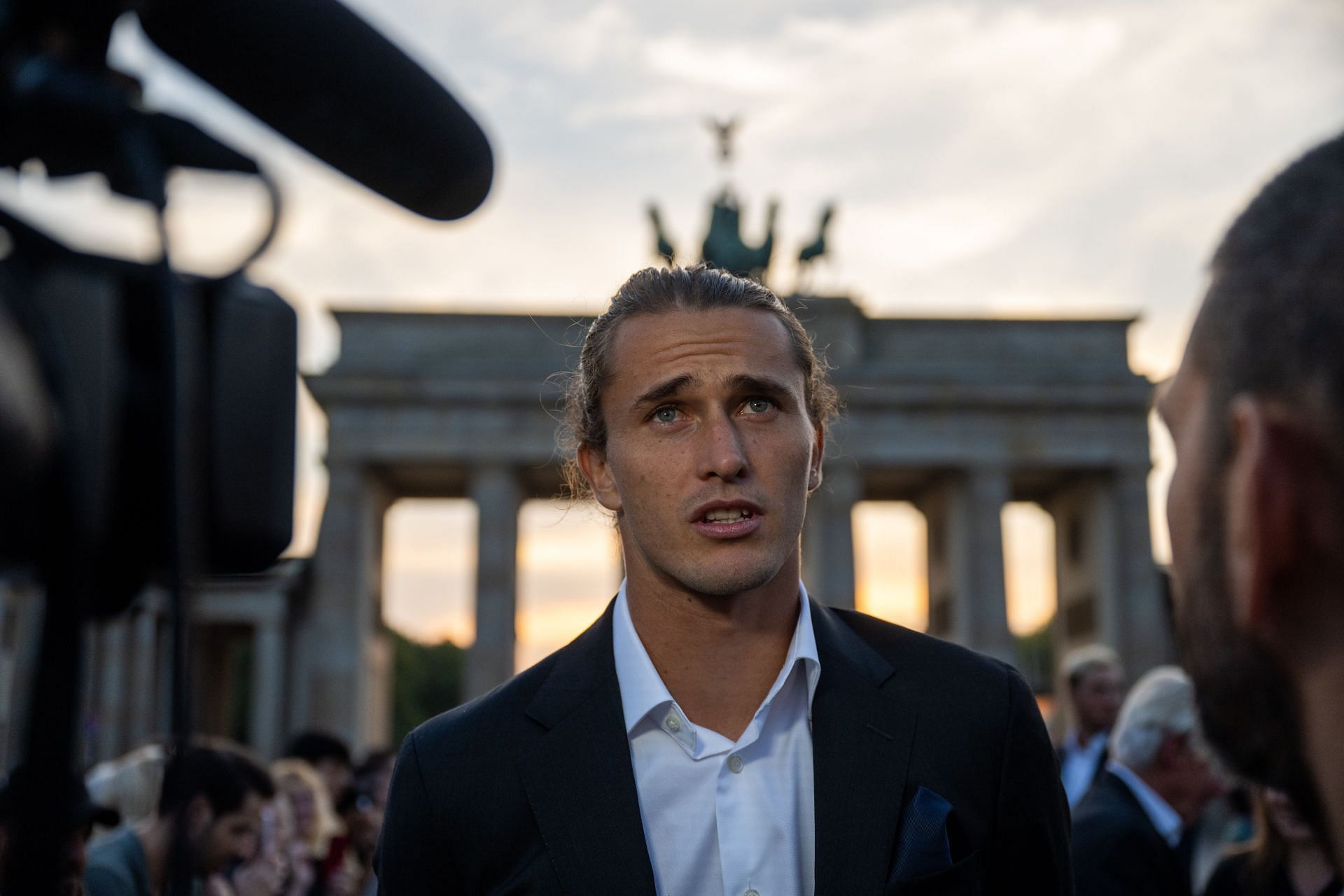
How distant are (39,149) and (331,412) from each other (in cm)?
4188

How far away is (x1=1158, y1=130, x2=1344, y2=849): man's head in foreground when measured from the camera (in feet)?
4.56

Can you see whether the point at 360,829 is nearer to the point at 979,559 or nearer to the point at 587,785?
the point at 587,785

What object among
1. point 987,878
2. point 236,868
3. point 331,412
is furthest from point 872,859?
point 331,412

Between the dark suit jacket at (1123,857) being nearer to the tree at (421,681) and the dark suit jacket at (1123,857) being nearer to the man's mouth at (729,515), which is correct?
the man's mouth at (729,515)

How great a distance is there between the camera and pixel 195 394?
1.78m

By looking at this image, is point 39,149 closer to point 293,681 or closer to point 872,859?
point 872,859

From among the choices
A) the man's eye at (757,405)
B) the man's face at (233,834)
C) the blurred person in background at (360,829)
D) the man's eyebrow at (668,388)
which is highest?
the man's eyebrow at (668,388)

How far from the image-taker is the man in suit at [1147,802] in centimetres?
590

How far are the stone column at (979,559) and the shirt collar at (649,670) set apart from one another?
125ft

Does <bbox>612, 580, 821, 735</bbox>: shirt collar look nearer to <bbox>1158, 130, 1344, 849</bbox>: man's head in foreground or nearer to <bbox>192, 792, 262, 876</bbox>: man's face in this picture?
<bbox>1158, 130, 1344, 849</bbox>: man's head in foreground

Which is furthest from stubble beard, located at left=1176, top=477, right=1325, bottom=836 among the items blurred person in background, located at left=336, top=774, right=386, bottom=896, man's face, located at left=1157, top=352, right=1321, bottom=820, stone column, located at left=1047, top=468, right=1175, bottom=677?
stone column, located at left=1047, top=468, right=1175, bottom=677

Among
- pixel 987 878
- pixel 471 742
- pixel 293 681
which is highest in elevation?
A: pixel 471 742

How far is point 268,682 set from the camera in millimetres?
42719

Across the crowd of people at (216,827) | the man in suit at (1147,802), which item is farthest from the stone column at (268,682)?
the man in suit at (1147,802)
